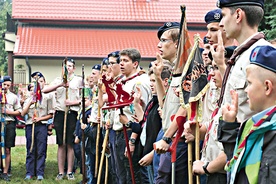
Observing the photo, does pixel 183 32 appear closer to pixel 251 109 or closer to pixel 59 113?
pixel 251 109

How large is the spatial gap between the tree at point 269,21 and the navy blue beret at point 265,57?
941 cm

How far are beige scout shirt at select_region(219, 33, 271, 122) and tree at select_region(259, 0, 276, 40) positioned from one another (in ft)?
29.3

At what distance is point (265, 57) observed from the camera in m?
3.68

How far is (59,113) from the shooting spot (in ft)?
42.6

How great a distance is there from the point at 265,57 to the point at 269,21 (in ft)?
34.7

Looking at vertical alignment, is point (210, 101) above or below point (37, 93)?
above

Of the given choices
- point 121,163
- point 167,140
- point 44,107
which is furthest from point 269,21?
point 167,140

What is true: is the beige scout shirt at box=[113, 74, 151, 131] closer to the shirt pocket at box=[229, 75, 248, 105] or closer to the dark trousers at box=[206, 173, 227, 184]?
the dark trousers at box=[206, 173, 227, 184]

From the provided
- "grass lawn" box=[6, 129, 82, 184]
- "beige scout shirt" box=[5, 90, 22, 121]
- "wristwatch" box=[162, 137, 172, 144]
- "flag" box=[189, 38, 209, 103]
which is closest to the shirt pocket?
"flag" box=[189, 38, 209, 103]

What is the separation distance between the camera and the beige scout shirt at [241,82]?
4102 mm

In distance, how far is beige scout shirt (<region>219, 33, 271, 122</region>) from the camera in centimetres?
410

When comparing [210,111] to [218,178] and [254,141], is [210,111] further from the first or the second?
[254,141]

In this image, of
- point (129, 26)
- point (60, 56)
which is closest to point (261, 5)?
point (60, 56)

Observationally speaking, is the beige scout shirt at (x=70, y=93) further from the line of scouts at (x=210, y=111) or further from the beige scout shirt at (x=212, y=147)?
the beige scout shirt at (x=212, y=147)
